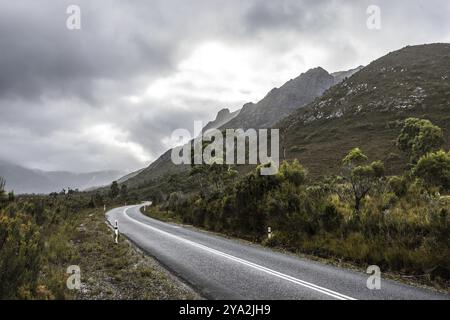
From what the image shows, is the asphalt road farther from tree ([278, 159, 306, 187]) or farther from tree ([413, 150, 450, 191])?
tree ([413, 150, 450, 191])

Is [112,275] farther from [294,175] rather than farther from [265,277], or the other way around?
[294,175]

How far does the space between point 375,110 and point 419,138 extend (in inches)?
1889

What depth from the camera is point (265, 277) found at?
32.3 feet

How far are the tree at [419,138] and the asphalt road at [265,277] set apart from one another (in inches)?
1445

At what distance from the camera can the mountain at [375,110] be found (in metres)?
65.6

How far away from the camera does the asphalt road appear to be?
8.19 meters

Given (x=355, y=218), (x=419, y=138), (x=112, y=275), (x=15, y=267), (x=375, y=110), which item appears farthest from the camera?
(x=375, y=110)

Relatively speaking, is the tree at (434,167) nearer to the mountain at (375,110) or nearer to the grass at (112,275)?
the grass at (112,275)

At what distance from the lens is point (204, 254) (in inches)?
548

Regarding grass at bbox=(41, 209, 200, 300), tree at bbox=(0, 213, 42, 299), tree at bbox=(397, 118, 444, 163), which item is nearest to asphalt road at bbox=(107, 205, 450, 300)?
grass at bbox=(41, 209, 200, 300)

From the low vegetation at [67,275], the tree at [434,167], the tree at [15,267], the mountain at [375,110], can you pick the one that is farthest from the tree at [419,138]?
the tree at [15,267]

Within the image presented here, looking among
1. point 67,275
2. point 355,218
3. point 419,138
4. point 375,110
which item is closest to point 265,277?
point 67,275
